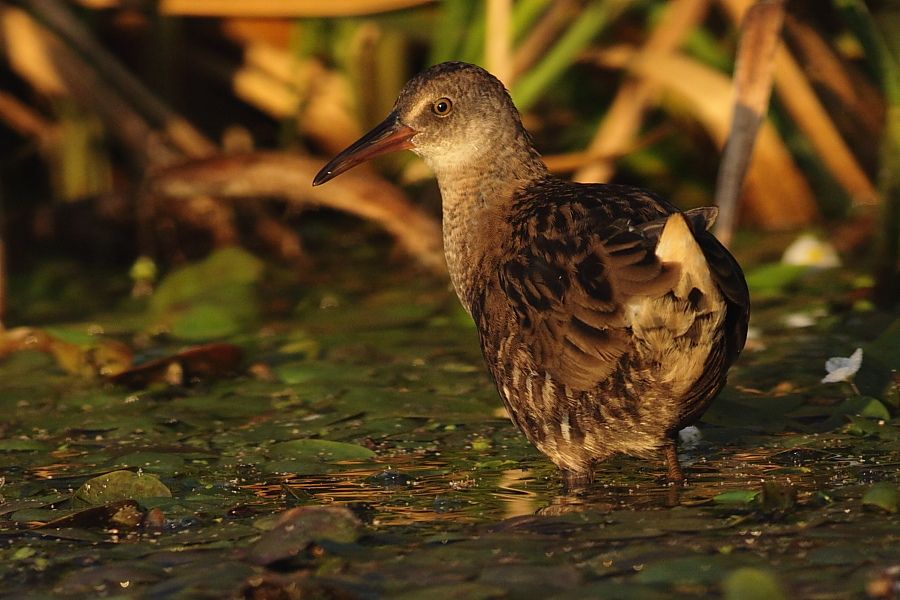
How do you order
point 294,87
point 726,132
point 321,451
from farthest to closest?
point 294,87, point 726,132, point 321,451

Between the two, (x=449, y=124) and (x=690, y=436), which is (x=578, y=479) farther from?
(x=449, y=124)

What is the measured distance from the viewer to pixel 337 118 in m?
7.38

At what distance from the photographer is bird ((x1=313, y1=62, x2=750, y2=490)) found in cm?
332

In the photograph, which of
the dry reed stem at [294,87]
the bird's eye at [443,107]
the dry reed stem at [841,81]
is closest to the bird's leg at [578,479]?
the bird's eye at [443,107]

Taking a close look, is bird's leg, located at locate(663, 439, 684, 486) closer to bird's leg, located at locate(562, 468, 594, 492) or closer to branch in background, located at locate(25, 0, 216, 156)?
bird's leg, located at locate(562, 468, 594, 492)

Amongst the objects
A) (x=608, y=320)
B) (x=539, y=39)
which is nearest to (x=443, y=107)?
(x=608, y=320)

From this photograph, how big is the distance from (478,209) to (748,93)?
4.27 ft

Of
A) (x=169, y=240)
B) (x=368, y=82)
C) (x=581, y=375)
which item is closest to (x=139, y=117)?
(x=169, y=240)

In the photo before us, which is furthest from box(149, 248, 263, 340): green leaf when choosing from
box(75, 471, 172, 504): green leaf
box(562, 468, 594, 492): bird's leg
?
box(562, 468, 594, 492): bird's leg

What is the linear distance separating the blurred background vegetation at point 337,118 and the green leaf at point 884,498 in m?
2.93

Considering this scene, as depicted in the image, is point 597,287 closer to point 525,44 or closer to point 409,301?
point 409,301

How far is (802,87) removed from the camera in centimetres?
654

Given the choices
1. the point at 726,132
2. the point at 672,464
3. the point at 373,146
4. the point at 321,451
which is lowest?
the point at 672,464

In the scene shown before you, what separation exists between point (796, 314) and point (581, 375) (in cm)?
221
